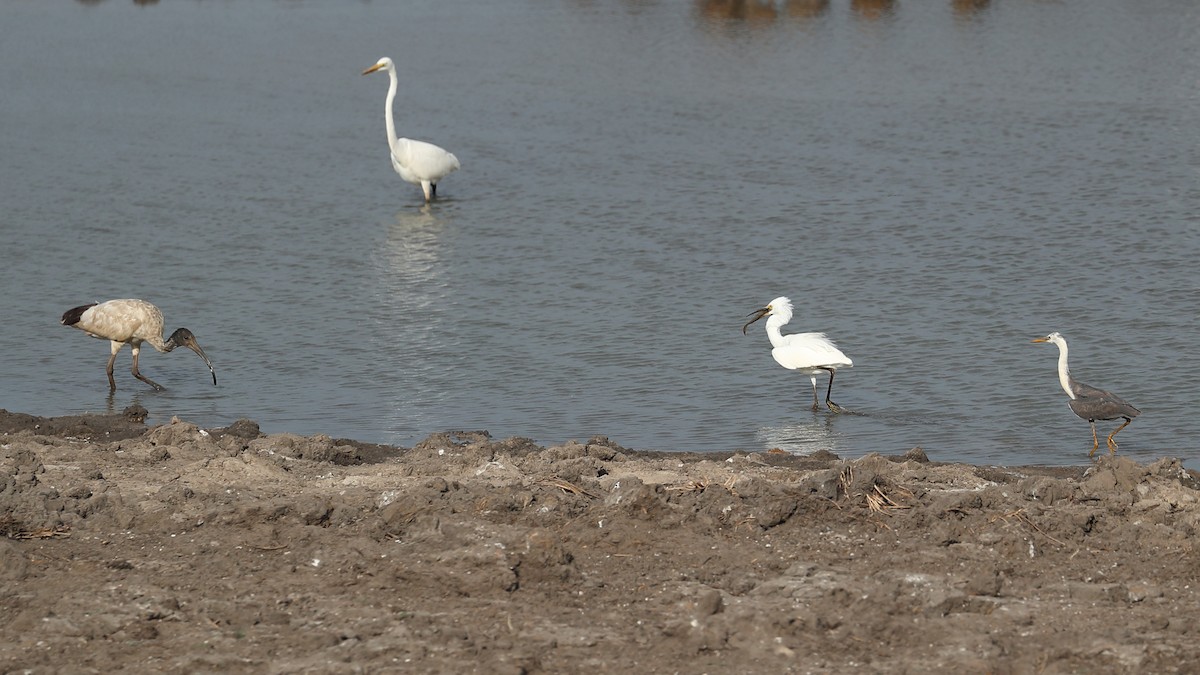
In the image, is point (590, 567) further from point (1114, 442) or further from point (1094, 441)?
point (1114, 442)

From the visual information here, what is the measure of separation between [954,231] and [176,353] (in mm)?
8020

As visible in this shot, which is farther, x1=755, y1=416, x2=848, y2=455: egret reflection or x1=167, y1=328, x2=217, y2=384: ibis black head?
x1=167, y1=328, x2=217, y2=384: ibis black head

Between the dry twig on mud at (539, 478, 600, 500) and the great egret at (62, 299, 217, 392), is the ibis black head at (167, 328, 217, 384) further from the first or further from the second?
the dry twig on mud at (539, 478, 600, 500)

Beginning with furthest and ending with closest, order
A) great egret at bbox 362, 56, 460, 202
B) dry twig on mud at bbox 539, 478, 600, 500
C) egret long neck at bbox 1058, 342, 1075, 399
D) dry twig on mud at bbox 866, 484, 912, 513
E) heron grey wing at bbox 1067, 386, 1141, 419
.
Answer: great egret at bbox 362, 56, 460, 202, egret long neck at bbox 1058, 342, 1075, 399, heron grey wing at bbox 1067, 386, 1141, 419, dry twig on mud at bbox 539, 478, 600, 500, dry twig on mud at bbox 866, 484, 912, 513

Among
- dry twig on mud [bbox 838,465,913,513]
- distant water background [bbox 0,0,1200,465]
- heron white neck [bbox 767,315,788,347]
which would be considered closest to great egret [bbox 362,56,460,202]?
distant water background [bbox 0,0,1200,465]

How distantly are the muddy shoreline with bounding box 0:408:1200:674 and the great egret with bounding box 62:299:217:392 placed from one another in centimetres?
377

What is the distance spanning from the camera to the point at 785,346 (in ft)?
38.2

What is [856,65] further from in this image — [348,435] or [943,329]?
[348,435]

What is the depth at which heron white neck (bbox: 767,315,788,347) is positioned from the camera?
11.8 m

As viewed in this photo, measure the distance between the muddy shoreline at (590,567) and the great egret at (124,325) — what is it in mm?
3772

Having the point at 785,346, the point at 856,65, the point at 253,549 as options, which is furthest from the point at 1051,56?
the point at 253,549

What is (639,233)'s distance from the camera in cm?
1717

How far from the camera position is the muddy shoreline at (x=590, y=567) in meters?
5.98

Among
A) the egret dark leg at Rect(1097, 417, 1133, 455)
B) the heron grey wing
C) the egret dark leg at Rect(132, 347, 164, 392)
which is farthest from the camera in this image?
the egret dark leg at Rect(132, 347, 164, 392)
